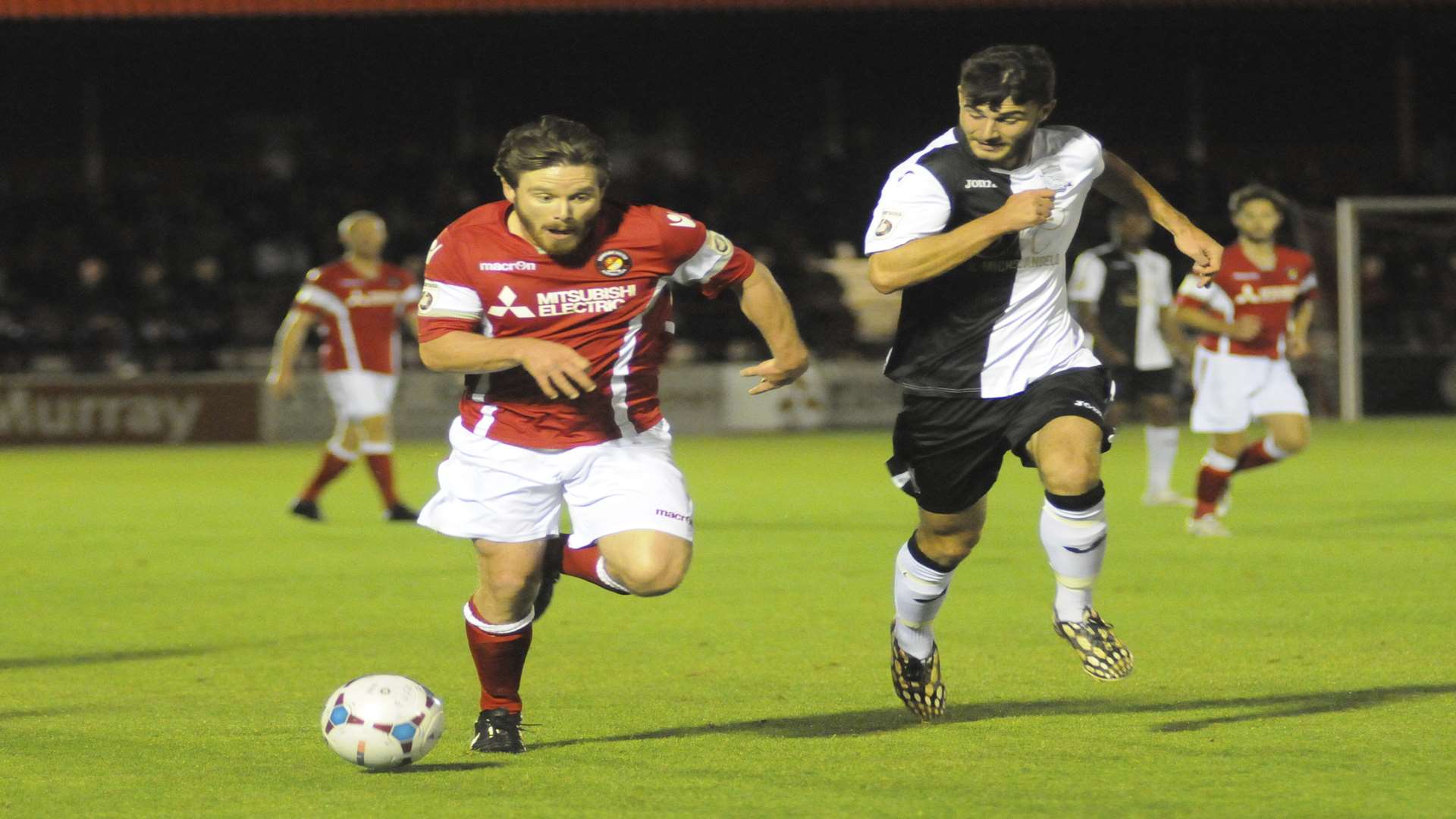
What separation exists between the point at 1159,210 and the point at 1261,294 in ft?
17.9

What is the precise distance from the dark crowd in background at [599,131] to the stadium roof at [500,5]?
2.77ft

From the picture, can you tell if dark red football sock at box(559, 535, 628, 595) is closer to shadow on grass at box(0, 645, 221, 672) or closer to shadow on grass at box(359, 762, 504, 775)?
shadow on grass at box(359, 762, 504, 775)

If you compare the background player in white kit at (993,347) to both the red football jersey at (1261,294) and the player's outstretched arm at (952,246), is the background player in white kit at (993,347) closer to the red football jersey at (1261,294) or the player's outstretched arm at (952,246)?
the player's outstretched arm at (952,246)

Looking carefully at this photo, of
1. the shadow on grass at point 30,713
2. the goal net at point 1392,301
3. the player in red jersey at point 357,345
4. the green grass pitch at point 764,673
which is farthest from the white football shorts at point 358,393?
the goal net at point 1392,301

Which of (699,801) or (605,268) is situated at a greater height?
(605,268)

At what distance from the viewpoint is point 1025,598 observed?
8.52m

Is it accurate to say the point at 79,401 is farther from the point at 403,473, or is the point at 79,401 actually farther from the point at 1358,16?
the point at 1358,16

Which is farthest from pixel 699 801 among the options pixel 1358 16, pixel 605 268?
pixel 1358 16

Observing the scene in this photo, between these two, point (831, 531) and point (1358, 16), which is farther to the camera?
point (1358, 16)

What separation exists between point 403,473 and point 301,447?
4.15 meters

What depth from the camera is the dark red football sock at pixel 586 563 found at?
17.7ft

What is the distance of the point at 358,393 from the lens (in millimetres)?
12688

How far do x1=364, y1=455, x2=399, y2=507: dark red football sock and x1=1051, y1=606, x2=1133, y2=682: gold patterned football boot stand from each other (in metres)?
7.59

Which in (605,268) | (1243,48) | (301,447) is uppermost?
(1243,48)
